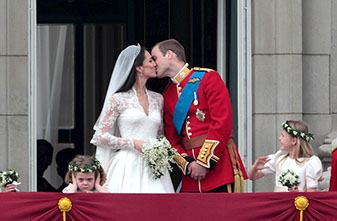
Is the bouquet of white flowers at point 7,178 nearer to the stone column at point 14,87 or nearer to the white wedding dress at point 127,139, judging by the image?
the white wedding dress at point 127,139

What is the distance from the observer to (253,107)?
9.98 metres

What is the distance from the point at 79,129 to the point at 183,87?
618cm

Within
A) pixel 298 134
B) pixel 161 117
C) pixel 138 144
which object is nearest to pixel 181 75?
pixel 161 117

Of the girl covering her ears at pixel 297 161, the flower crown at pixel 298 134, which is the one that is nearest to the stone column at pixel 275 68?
the girl covering her ears at pixel 297 161

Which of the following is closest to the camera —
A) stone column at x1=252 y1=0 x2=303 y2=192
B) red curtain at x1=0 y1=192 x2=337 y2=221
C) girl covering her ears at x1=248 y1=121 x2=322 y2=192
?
red curtain at x1=0 y1=192 x2=337 y2=221

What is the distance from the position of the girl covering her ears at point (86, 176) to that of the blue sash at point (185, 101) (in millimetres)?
829

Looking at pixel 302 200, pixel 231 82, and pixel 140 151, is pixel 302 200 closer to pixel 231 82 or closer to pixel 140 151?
pixel 140 151

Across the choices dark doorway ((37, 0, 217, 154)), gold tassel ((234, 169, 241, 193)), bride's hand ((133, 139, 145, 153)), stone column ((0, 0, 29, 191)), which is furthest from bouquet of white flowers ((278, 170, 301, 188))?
dark doorway ((37, 0, 217, 154))

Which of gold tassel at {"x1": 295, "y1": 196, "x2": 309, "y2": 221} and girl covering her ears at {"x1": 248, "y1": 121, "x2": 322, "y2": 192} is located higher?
girl covering her ears at {"x1": 248, "y1": 121, "x2": 322, "y2": 192}

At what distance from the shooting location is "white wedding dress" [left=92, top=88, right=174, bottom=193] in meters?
8.51

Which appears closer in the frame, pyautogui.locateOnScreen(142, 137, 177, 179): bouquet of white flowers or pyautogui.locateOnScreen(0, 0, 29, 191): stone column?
pyautogui.locateOnScreen(142, 137, 177, 179): bouquet of white flowers

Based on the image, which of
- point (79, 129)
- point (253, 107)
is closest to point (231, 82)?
point (253, 107)

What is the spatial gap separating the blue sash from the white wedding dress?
Answer: 7.4 inches

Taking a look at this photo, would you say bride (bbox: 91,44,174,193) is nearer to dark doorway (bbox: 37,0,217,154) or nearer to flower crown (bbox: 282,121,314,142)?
flower crown (bbox: 282,121,314,142)
